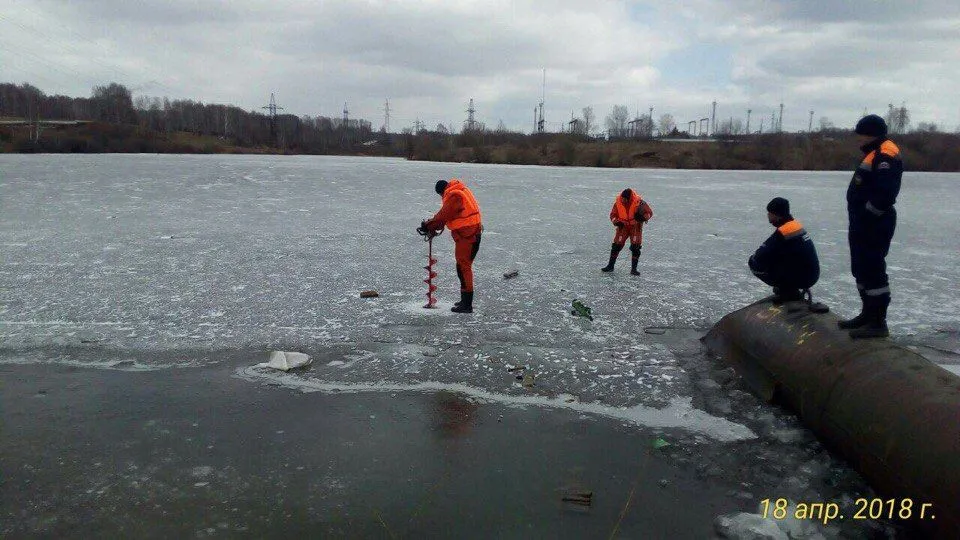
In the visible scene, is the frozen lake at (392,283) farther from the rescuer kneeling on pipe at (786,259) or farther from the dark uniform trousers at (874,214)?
the dark uniform trousers at (874,214)

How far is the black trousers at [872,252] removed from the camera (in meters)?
4.71

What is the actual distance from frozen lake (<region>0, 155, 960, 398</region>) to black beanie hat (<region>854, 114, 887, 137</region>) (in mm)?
2530

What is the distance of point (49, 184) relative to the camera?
22.0 metres

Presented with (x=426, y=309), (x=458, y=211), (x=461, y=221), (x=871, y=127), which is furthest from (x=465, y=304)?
(x=871, y=127)

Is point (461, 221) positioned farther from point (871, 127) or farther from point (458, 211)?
point (871, 127)

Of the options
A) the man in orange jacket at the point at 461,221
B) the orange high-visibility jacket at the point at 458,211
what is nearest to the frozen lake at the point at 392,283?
the man in orange jacket at the point at 461,221

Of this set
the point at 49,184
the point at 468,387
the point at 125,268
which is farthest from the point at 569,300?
the point at 49,184

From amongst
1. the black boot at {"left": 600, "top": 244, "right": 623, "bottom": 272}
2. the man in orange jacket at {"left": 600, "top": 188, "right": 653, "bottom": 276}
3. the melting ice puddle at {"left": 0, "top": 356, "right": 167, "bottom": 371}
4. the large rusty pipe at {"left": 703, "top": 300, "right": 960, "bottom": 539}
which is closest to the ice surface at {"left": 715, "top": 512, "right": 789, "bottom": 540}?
the large rusty pipe at {"left": 703, "top": 300, "right": 960, "bottom": 539}

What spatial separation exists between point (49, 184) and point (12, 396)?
20799mm

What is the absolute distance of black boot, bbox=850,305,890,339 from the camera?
439 centimetres

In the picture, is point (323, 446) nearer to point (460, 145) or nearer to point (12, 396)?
point (12, 396)

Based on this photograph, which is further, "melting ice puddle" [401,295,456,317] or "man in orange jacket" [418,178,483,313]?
"melting ice puddle" [401,295,456,317]

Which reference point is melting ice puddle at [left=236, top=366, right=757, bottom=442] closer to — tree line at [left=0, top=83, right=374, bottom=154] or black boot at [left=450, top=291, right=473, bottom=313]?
black boot at [left=450, top=291, right=473, bottom=313]

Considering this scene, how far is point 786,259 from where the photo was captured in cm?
547
